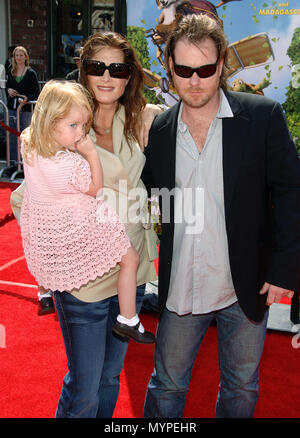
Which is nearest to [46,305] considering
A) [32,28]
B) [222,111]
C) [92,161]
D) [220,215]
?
[92,161]

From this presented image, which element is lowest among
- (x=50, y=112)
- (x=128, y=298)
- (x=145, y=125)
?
(x=128, y=298)

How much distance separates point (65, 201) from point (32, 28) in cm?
1284

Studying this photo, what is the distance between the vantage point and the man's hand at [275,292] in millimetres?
2188

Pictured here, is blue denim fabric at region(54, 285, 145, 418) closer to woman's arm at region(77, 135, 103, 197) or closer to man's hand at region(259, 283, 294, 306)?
woman's arm at region(77, 135, 103, 197)

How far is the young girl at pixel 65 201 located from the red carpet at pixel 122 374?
1.28m

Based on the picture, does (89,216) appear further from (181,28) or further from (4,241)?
(4,241)

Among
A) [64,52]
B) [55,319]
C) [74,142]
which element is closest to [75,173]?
[74,142]

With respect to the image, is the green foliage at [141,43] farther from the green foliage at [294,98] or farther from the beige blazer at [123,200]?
the beige blazer at [123,200]

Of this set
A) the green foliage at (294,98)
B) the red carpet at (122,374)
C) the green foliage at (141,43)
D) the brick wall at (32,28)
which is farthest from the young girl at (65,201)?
the brick wall at (32,28)

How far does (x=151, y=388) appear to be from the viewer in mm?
2393

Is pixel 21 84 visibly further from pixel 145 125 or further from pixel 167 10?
pixel 145 125

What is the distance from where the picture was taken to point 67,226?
2006 millimetres

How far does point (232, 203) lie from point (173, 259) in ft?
1.33

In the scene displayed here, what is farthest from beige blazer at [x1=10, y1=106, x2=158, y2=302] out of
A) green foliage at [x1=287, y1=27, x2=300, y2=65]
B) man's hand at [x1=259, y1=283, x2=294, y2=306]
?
green foliage at [x1=287, y1=27, x2=300, y2=65]
